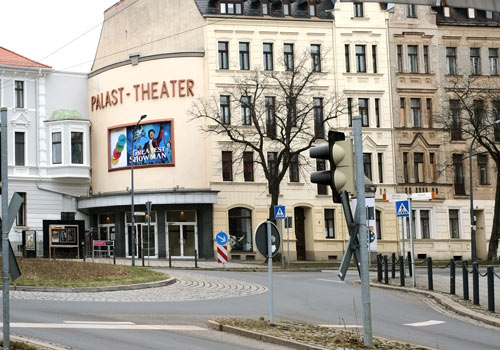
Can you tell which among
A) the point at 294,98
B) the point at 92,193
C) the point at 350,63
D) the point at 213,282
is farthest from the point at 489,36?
the point at 213,282

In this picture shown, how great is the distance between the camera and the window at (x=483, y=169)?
5987 cm

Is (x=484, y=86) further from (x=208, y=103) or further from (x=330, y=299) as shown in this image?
(x=330, y=299)

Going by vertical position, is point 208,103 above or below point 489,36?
below

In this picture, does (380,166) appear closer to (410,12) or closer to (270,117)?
(270,117)

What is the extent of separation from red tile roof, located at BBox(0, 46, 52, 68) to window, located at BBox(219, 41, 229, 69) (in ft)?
37.9

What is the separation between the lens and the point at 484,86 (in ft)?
198

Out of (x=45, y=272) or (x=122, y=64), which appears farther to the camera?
(x=122, y=64)

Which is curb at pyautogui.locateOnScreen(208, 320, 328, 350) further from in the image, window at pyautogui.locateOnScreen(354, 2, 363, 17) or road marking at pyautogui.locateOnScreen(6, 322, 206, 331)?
window at pyautogui.locateOnScreen(354, 2, 363, 17)

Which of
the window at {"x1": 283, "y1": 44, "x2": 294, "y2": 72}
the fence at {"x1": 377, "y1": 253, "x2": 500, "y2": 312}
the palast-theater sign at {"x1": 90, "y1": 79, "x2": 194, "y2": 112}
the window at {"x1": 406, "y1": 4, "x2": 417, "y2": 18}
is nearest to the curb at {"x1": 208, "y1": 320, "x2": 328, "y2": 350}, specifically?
the fence at {"x1": 377, "y1": 253, "x2": 500, "y2": 312}

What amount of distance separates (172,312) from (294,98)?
90.5ft

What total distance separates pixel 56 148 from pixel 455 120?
25764 mm

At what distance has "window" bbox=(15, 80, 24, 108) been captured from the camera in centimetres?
5566

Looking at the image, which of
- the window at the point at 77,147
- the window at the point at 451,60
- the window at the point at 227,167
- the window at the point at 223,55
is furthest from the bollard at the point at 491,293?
the window at the point at 451,60

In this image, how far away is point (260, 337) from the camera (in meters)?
15.4
